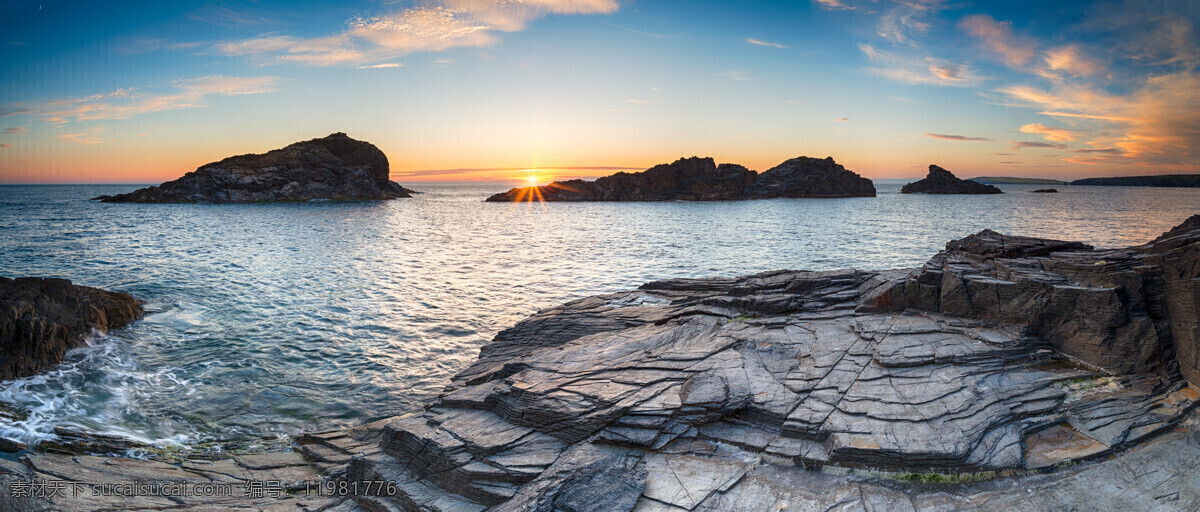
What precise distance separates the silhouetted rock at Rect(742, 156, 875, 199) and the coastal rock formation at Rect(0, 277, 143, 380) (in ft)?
538

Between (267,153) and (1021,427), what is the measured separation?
171596 mm

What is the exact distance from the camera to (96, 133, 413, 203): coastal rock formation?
12425 centimetres

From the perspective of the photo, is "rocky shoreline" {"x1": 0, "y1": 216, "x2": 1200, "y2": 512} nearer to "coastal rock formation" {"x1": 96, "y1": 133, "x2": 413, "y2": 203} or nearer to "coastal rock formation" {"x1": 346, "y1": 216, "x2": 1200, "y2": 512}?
"coastal rock formation" {"x1": 346, "y1": 216, "x2": 1200, "y2": 512}

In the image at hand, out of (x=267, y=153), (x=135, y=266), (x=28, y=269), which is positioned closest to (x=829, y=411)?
(x=135, y=266)

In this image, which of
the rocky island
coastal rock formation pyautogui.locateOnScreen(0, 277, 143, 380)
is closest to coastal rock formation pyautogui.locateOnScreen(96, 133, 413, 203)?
the rocky island

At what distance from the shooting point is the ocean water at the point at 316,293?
14891 mm

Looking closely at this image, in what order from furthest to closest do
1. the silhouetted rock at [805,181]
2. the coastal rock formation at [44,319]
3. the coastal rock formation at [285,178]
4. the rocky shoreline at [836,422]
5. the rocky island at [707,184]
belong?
the silhouetted rock at [805,181] < the rocky island at [707,184] < the coastal rock formation at [285,178] < the coastal rock formation at [44,319] < the rocky shoreline at [836,422]

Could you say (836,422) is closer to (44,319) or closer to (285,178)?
(44,319)

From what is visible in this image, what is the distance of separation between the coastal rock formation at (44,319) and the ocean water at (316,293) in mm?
591

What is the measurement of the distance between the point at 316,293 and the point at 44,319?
41.1ft

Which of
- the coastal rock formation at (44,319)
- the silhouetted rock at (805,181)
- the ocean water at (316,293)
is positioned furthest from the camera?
the silhouetted rock at (805,181)

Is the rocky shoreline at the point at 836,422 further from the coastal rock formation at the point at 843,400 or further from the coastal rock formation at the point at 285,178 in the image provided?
the coastal rock formation at the point at 285,178

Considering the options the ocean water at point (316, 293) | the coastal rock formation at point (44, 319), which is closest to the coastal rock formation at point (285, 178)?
the ocean water at point (316, 293)

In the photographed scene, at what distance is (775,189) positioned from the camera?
170 m
